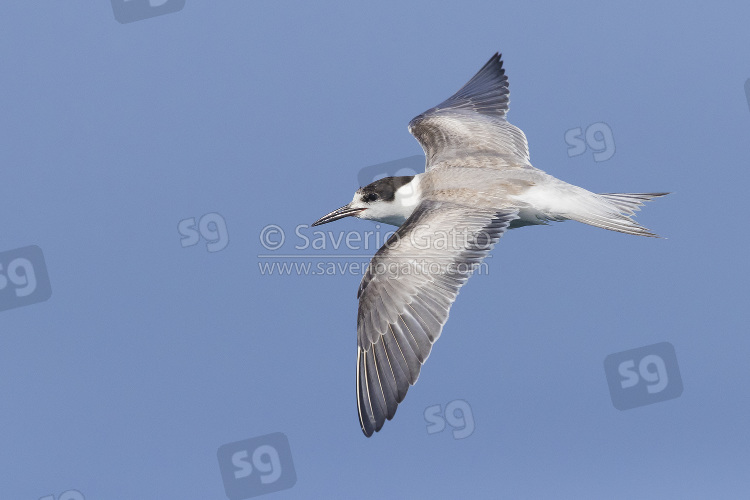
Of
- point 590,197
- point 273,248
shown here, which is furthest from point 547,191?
point 273,248

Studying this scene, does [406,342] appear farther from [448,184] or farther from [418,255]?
[448,184]

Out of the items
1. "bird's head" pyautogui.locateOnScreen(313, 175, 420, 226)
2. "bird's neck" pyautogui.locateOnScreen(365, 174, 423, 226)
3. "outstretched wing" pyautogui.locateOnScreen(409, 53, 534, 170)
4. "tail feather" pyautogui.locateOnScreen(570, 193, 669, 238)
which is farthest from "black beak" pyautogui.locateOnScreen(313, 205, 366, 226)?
"tail feather" pyautogui.locateOnScreen(570, 193, 669, 238)

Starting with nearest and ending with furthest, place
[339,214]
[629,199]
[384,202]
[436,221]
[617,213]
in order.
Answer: [436,221] → [617,213] → [629,199] → [384,202] → [339,214]

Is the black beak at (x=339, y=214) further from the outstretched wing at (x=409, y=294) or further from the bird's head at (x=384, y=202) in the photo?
the outstretched wing at (x=409, y=294)

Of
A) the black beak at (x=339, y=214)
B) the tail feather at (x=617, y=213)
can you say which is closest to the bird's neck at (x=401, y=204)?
the black beak at (x=339, y=214)

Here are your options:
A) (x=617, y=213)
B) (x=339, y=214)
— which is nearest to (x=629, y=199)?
(x=617, y=213)

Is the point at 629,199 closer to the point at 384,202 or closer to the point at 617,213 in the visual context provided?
the point at 617,213

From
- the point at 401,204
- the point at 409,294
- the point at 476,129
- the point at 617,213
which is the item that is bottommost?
the point at 409,294
